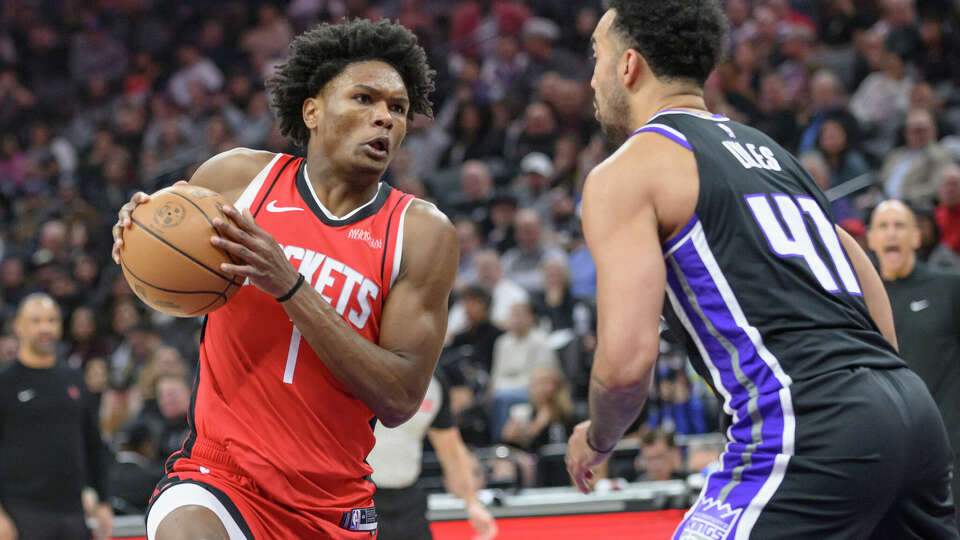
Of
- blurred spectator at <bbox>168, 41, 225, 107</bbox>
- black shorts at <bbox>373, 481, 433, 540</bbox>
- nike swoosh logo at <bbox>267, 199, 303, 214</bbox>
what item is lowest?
black shorts at <bbox>373, 481, 433, 540</bbox>

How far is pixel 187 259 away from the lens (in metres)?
3.16

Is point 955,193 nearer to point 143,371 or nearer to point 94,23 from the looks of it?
point 143,371

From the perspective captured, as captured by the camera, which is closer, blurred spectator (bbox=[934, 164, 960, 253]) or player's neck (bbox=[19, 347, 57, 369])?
player's neck (bbox=[19, 347, 57, 369])

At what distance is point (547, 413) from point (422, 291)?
537 cm

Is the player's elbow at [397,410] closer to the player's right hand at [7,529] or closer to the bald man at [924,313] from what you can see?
the bald man at [924,313]

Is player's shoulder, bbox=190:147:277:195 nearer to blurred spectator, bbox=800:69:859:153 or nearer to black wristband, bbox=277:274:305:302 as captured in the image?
black wristband, bbox=277:274:305:302

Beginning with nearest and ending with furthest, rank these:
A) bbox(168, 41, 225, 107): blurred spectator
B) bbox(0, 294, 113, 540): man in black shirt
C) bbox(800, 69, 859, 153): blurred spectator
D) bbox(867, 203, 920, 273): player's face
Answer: bbox(867, 203, 920, 273): player's face < bbox(0, 294, 113, 540): man in black shirt < bbox(800, 69, 859, 153): blurred spectator < bbox(168, 41, 225, 107): blurred spectator

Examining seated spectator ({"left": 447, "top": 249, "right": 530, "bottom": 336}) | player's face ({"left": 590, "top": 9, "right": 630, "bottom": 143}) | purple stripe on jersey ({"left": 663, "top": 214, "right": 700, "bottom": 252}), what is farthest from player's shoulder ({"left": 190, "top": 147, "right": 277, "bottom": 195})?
seated spectator ({"left": 447, "top": 249, "right": 530, "bottom": 336})

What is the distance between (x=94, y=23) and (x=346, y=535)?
48.6 feet

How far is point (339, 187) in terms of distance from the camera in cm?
365

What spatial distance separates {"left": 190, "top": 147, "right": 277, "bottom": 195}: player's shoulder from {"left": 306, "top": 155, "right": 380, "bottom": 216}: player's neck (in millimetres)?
185

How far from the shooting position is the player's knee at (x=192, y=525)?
3.12 meters

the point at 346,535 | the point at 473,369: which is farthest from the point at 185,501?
the point at 473,369

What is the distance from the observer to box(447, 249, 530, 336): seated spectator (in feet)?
33.4
